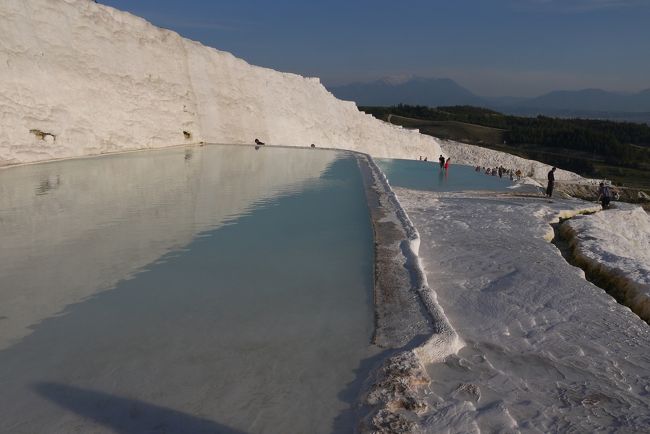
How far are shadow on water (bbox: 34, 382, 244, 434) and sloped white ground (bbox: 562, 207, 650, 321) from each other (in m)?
4.53

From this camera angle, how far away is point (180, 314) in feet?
10.8

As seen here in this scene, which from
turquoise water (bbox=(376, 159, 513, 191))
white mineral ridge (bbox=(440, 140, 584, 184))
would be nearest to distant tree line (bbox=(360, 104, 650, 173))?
white mineral ridge (bbox=(440, 140, 584, 184))

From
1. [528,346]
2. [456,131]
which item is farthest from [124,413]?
[456,131]

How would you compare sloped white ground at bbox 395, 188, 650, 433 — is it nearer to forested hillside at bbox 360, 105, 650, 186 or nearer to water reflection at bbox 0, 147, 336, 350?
water reflection at bbox 0, 147, 336, 350

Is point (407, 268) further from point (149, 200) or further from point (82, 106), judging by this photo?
point (82, 106)

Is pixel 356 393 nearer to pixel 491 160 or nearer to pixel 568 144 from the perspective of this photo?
pixel 491 160

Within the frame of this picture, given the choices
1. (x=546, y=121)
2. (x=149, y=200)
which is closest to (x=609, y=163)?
(x=546, y=121)

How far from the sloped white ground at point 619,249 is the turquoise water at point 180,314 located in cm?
292

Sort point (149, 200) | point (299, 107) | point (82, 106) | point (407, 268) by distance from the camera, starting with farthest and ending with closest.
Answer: point (299, 107) → point (82, 106) → point (149, 200) → point (407, 268)

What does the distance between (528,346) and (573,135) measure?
6293cm

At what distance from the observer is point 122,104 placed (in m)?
13.7

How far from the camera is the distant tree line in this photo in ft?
176

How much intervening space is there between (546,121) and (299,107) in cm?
5964

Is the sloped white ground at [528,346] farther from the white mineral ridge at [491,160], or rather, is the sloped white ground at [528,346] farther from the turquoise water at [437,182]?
the white mineral ridge at [491,160]
